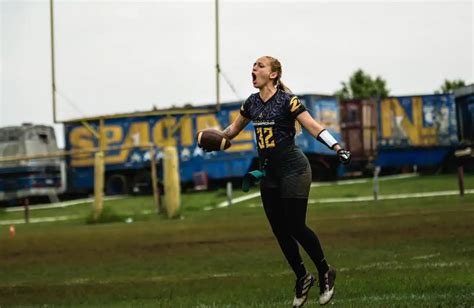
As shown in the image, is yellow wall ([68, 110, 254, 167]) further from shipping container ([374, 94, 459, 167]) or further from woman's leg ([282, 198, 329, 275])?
woman's leg ([282, 198, 329, 275])

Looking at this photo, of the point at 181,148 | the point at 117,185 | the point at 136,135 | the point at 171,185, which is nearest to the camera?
the point at 171,185

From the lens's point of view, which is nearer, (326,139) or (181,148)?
(326,139)

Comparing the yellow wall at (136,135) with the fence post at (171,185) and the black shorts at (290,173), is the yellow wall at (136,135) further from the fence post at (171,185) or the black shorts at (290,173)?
the black shorts at (290,173)

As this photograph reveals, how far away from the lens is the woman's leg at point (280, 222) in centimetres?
1029

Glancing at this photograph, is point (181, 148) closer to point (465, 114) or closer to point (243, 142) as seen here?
point (243, 142)

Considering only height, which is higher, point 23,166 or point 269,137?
point 269,137

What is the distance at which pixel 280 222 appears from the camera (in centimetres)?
1038

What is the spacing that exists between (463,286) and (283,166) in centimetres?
269

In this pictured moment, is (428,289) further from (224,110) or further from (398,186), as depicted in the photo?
(224,110)

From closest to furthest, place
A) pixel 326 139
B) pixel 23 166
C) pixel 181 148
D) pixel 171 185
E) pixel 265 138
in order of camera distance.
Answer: pixel 326 139
pixel 265 138
pixel 171 185
pixel 23 166
pixel 181 148

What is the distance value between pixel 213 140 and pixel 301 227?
116 centimetres

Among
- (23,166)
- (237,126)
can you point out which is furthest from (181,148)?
(237,126)

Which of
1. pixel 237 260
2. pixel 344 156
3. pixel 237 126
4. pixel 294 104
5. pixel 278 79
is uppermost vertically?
pixel 278 79

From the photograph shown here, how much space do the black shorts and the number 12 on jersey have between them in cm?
12
